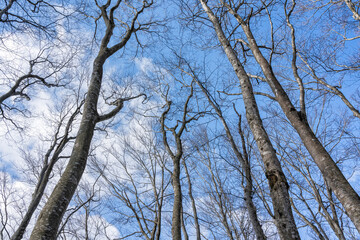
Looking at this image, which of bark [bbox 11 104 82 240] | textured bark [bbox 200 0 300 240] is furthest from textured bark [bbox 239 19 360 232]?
bark [bbox 11 104 82 240]

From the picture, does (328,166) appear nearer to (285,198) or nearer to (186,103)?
(285,198)

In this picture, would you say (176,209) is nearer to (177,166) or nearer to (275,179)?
(177,166)

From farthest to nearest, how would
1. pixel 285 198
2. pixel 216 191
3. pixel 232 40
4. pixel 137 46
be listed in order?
pixel 216 191
pixel 137 46
pixel 232 40
pixel 285 198

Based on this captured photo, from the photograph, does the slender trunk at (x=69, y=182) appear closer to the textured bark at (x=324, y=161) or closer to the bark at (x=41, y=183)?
the textured bark at (x=324, y=161)

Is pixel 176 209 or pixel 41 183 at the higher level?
pixel 41 183

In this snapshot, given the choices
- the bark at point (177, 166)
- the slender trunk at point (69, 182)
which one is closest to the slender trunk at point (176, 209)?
the bark at point (177, 166)

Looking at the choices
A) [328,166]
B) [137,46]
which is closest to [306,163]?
[328,166]

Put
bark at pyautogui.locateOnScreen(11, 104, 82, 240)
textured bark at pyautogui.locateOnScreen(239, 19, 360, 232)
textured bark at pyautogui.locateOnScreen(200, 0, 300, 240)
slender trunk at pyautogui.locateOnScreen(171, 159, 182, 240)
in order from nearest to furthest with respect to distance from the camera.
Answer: textured bark at pyautogui.locateOnScreen(200, 0, 300, 240) → textured bark at pyautogui.locateOnScreen(239, 19, 360, 232) → slender trunk at pyautogui.locateOnScreen(171, 159, 182, 240) → bark at pyautogui.locateOnScreen(11, 104, 82, 240)

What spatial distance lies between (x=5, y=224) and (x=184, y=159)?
8340 mm

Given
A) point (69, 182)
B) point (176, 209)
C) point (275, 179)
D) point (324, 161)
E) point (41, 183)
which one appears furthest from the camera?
point (41, 183)

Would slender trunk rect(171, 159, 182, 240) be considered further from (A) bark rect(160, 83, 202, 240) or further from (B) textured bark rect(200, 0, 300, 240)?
(B) textured bark rect(200, 0, 300, 240)

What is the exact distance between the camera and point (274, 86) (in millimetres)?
3924

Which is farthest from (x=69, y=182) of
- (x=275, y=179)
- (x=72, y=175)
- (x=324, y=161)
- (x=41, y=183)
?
(x=41, y=183)

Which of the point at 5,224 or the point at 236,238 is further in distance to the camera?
the point at 5,224
